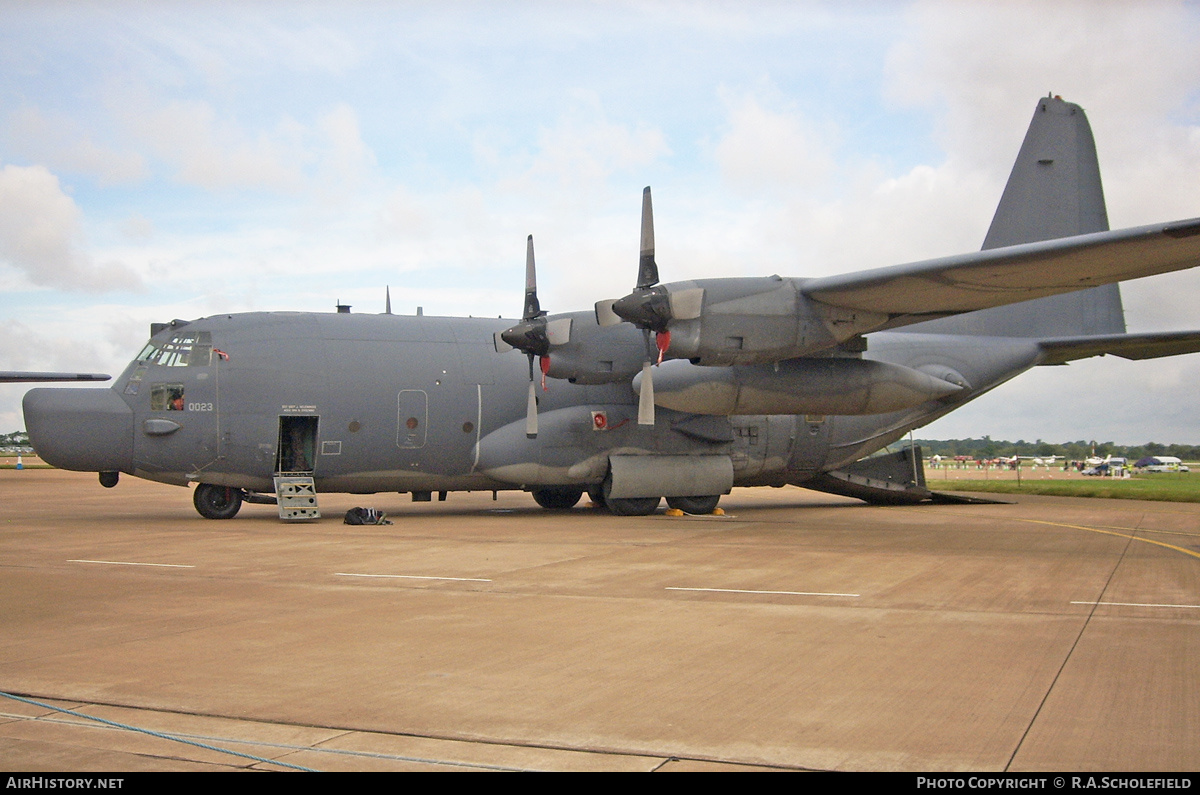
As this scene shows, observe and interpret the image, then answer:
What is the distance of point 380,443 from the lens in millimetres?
19922

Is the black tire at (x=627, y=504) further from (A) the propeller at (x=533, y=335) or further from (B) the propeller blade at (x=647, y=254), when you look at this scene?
(B) the propeller blade at (x=647, y=254)

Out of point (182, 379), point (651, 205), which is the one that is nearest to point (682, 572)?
point (651, 205)

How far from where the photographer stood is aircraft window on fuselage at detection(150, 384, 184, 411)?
18.9m

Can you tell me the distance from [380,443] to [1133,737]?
16644mm

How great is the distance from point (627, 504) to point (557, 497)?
2884 mm

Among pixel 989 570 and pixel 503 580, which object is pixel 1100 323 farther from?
pixel 503 580

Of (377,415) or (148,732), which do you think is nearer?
(148,732)

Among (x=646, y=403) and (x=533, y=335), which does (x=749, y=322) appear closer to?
(x=646, y=403)

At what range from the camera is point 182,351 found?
19.3 m

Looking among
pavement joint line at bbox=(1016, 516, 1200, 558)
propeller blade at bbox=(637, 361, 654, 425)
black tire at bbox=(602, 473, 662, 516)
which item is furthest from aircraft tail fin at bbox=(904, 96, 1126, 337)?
propeller blade at bbox=(637, 361, 654, 425)

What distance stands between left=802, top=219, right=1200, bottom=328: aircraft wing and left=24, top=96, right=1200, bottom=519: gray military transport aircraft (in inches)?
2.5

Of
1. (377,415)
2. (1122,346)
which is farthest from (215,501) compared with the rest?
(1122,346)

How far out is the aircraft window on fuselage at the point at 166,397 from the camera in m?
18.9

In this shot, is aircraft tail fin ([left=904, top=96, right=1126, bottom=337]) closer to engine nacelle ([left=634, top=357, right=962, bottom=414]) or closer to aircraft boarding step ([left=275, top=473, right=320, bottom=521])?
engine nacelle ([left=634, top=357, right=962, bottom=414])
